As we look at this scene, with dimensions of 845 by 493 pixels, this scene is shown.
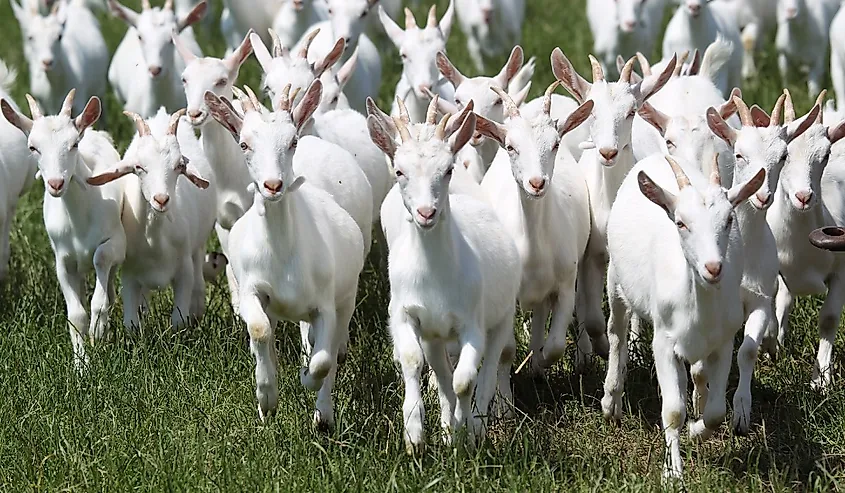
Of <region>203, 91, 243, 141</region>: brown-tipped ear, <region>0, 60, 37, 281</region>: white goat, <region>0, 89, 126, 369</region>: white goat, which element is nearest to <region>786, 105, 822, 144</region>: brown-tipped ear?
<region>203, 91, 243, 141</region>: brown-tipped ear

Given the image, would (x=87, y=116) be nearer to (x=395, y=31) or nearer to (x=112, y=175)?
(x=112, y=175)

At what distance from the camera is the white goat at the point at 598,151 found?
23.6 ft

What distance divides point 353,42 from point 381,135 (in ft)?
17.3

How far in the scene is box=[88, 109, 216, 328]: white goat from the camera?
23.7ft

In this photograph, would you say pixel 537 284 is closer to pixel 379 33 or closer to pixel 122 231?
pixel 122 231

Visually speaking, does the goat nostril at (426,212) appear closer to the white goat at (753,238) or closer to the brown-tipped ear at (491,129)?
the brown-tipped ear at (491,129)

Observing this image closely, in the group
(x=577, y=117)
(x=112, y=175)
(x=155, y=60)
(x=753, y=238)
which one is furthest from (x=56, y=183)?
(x=155, y=60)

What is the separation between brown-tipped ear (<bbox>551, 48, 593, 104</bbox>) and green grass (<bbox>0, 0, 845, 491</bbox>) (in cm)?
136

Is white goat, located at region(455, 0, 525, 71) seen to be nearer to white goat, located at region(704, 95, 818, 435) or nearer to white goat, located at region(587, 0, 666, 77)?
white goat, located at region(587, 0, 666, 77)

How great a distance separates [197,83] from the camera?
26.6 ft

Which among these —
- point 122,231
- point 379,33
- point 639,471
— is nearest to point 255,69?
point 379,33

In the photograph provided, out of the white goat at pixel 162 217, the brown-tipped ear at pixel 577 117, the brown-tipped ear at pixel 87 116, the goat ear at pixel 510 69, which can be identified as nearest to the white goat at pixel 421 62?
the goat ear at pixel 510 69

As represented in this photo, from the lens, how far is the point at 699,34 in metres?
11.9

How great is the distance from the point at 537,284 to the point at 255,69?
745 centimetres
